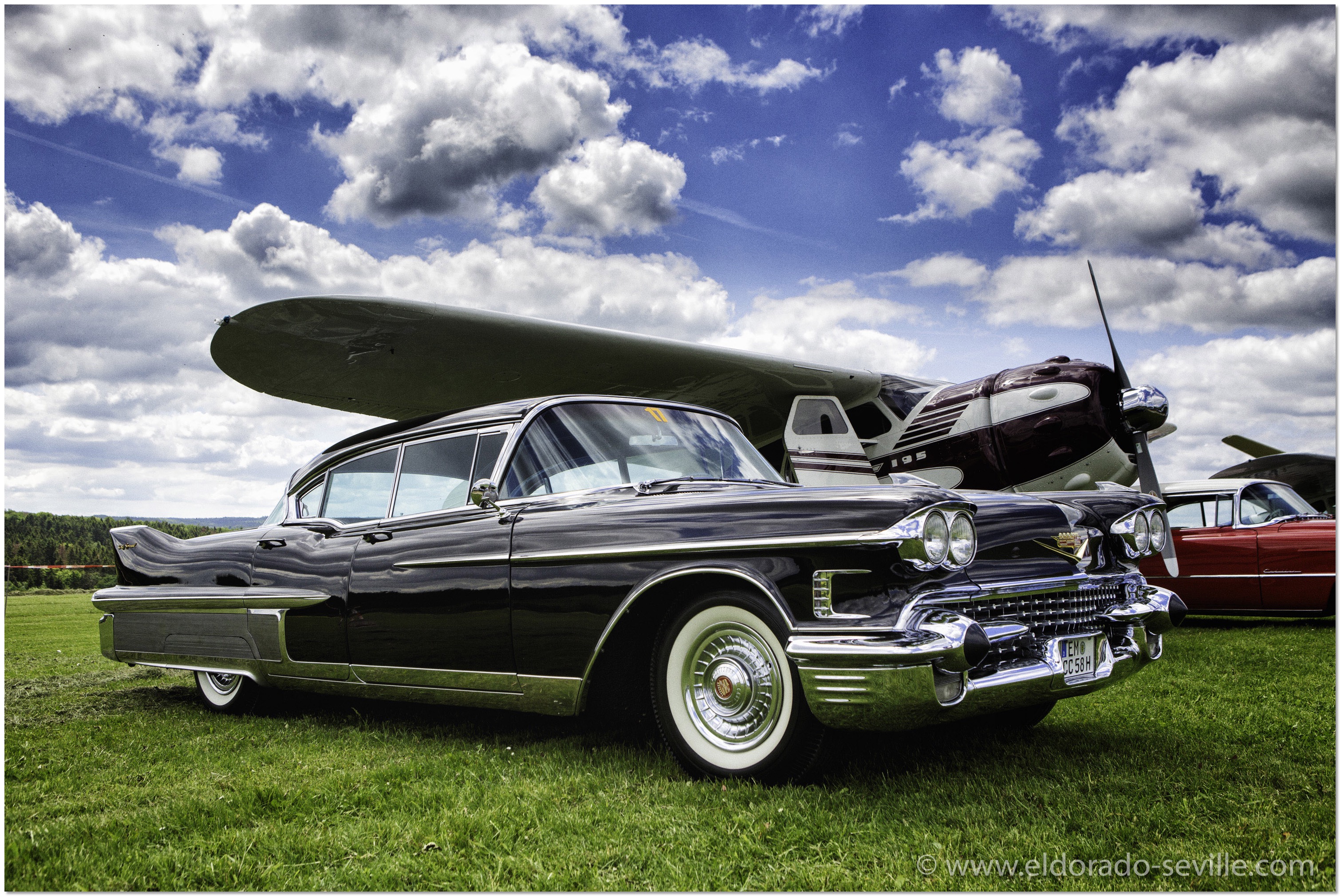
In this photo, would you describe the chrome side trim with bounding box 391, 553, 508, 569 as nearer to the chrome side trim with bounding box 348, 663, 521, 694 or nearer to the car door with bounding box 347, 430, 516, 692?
the car door with bounding box 347, 430, 516, 692

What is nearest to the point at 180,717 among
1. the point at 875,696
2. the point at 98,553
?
the point at 875,696

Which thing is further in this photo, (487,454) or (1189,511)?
(1189,511)

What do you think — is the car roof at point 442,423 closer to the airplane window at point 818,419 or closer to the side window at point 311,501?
the side window at point 311,501

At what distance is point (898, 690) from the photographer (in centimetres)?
250

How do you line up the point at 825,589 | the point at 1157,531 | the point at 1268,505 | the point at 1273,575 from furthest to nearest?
1. the point at 1268,505
2. the point at 1273,575
3. the point at 1157,531
4. the point at 825,589

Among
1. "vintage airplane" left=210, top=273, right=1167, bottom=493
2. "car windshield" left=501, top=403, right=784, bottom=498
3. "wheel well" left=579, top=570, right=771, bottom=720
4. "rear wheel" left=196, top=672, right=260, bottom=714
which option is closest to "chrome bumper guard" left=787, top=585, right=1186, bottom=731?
"wheel well" left=579, top=570, right=771, bottom=720

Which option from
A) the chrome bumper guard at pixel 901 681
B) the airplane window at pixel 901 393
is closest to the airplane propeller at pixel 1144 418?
→ the airplane window at pixel 901 393

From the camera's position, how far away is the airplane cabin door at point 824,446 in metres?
10.9

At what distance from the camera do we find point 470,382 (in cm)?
1030

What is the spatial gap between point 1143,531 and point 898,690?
1817mm

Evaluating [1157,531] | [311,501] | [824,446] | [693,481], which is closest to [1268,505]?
[824,446]

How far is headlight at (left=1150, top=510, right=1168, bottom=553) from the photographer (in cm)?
373

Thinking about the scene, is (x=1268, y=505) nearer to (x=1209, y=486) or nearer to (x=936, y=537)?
(x=1209, y=486)

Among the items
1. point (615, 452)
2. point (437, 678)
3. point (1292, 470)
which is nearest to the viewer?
point (437, 678)
